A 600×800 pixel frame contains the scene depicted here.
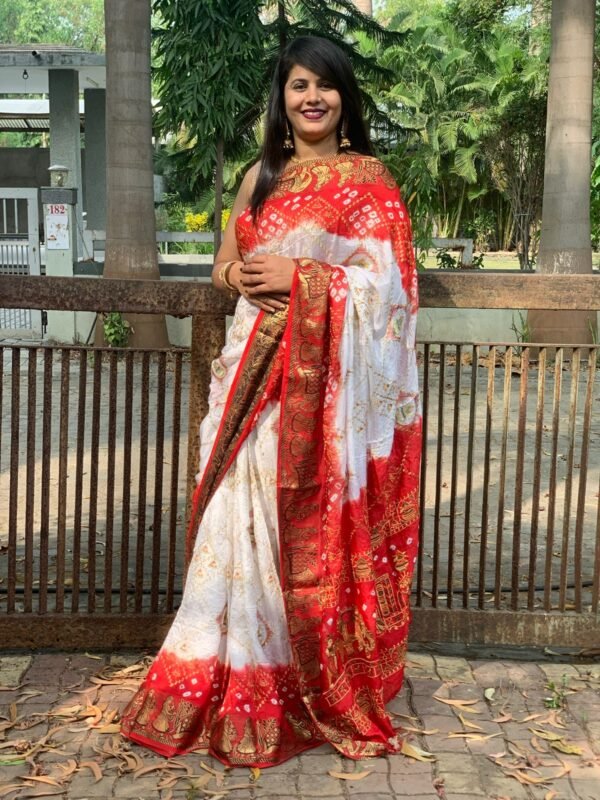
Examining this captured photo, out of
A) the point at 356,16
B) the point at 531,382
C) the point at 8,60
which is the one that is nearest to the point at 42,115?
the point at 8,60

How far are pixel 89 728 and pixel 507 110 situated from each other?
20.1 metres

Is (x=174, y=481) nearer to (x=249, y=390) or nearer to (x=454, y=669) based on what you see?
(x=249, y=390)

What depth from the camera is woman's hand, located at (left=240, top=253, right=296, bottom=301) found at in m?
2.89

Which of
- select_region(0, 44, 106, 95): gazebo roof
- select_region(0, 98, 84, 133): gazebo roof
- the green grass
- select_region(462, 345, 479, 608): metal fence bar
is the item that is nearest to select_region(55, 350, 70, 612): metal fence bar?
select_region(462, 345, 479, 608): metal fence bar

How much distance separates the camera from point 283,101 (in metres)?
3.04

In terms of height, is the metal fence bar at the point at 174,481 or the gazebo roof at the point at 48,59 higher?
the gazebo roof at the point at 48,59

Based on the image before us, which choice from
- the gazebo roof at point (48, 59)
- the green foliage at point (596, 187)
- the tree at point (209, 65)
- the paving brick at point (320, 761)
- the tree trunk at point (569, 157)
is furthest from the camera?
the gazebo roof at point (48, 59)

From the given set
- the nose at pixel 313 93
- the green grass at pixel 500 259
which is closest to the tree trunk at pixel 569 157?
the nose at pixel 313 93

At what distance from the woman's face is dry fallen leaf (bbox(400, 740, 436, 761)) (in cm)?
180

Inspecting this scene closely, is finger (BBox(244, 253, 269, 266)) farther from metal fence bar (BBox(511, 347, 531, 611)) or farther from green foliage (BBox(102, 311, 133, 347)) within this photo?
green foliage (BBox(102, 311, 133, 347))

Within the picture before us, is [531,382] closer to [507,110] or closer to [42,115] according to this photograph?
[507,110]

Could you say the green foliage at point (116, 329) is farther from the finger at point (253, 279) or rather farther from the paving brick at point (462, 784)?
the paving brick at point (462, 784)

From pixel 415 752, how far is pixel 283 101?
194 cm

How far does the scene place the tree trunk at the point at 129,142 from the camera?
420 inches
